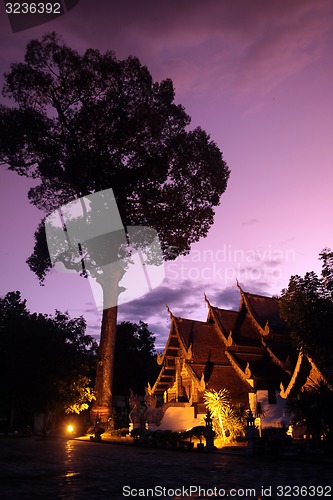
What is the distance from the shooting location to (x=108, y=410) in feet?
111

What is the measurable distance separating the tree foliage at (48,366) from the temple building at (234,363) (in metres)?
6.10

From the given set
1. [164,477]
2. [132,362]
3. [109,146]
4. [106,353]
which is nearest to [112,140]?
[109,146]

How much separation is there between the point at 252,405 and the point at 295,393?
272 centimetres

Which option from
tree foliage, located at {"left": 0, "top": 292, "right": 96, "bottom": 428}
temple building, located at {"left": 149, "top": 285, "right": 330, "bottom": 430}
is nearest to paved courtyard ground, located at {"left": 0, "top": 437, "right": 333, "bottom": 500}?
temple building, located at {"left": 149, "top": 285, "right": 330, "bottom": 430}

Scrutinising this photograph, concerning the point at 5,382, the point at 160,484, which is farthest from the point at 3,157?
the point at 160,484

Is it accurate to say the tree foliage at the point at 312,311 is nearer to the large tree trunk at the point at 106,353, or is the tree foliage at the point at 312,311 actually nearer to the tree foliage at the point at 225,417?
the tree foliage at the point at 225,417

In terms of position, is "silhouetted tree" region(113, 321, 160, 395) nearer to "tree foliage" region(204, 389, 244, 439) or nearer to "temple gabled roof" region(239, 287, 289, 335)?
"temple gabled roof" region(239, 287, 289, 335)

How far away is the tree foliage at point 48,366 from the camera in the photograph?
37.1m

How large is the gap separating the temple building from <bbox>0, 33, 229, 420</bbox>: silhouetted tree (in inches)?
180

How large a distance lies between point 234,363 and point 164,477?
1629 centimetres

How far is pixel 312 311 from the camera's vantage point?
824 inches

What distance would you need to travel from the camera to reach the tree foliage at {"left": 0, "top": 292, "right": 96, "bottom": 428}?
122ft

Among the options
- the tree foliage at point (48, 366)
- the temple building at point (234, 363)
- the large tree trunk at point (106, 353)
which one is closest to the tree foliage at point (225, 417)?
the temple building at point (234, 363)

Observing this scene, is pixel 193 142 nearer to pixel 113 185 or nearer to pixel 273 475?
pixel 113 185
